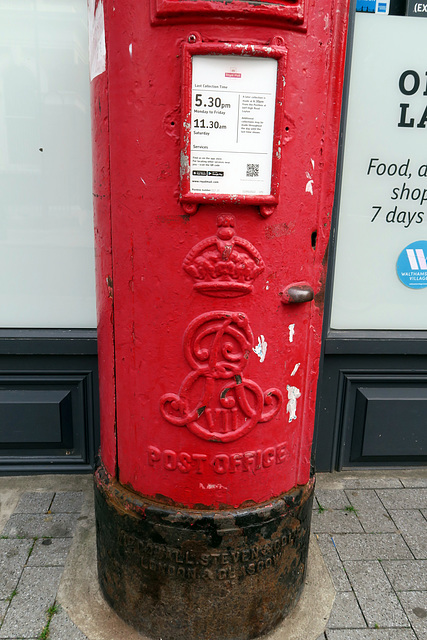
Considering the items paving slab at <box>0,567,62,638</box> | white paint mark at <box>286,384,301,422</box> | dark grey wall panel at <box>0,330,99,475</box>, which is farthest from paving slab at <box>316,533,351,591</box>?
dark grey wall panel at <box>0,330,99,475</box>

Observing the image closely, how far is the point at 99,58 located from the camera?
1.63m

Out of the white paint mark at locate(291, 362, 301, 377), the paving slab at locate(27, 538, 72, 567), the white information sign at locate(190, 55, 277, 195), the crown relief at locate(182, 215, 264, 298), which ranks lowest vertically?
the paving slab at locate(27, 538, 72, 567)

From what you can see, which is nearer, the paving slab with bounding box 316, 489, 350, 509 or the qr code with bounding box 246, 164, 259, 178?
the qr code with bounding box 246, 164, 259, 178

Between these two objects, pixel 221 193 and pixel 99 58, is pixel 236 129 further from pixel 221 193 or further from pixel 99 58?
pixel 99 58

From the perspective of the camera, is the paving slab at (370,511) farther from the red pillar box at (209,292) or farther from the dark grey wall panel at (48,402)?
the dark grey wall panel at (48,402)

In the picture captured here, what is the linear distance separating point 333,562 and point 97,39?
2417 millimetres

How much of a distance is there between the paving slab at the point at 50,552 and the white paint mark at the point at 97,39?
210 centimetres

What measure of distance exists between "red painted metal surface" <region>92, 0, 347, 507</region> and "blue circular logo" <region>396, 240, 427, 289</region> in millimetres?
1388

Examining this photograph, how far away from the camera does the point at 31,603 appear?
2.11m

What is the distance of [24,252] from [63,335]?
519 mm

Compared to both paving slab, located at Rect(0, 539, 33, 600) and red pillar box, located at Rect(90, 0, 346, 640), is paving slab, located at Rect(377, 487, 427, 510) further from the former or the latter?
paving slab, located at Rect(0, 539, 33, 600)

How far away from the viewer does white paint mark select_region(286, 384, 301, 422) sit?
1788 millimetres

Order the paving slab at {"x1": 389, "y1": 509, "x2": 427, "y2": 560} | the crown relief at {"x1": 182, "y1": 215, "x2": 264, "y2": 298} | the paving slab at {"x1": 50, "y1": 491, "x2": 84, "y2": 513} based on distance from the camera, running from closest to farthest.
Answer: the crown relief at {"x1": 182, "y1": 215, "x2": 264, "y2": 298}
the paving slab at {"x1": 389, "y1": 509, "x2": 427, "y2": 560}
the paving slab at {"x1": 50, "y1": 491, "x2": 84, "y2": 513}

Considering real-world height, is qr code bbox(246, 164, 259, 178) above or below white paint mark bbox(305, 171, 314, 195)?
above
